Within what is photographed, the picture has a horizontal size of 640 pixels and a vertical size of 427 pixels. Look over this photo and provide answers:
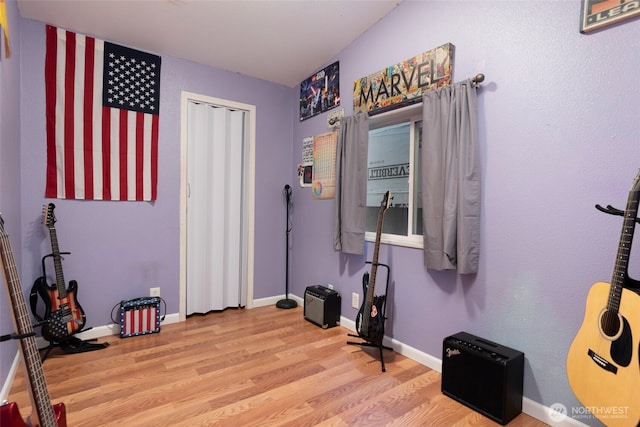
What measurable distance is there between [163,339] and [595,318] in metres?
2.93

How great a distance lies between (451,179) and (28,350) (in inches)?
85.4

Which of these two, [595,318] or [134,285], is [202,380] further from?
[595,318]

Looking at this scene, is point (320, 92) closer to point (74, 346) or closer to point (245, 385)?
point (245, 385)

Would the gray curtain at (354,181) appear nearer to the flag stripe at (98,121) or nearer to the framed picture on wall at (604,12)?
the framed picture on wall at (604,12)

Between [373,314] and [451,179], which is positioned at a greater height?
[451,179]

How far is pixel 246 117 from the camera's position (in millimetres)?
3572

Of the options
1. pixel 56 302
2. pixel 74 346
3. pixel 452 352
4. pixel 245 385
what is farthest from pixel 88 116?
pixel 452 352

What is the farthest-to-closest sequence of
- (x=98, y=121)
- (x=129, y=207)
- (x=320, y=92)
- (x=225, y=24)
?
1. (x=320, y=92)
2. (x=129, y=207)
3. (x=98, y=121)
4. (x=225, y=24)

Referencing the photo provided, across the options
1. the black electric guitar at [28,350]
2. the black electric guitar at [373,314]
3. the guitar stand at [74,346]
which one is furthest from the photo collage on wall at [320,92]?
the guitar stand at [74,346]

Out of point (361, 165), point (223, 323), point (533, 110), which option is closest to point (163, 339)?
point (223, 323)

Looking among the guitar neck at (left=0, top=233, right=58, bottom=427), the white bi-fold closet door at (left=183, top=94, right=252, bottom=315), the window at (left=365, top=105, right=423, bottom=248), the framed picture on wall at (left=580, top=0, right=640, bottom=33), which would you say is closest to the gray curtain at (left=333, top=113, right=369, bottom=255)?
the window at (left=365, top=105, right=423, bottom=248)

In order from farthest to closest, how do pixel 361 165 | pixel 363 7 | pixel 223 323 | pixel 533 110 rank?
pixel 223 323 < pixel 361 165 < pixel 363 7 < pixel 533 110

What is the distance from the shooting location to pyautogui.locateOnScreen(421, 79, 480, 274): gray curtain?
1967mm

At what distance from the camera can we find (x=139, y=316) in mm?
2805
